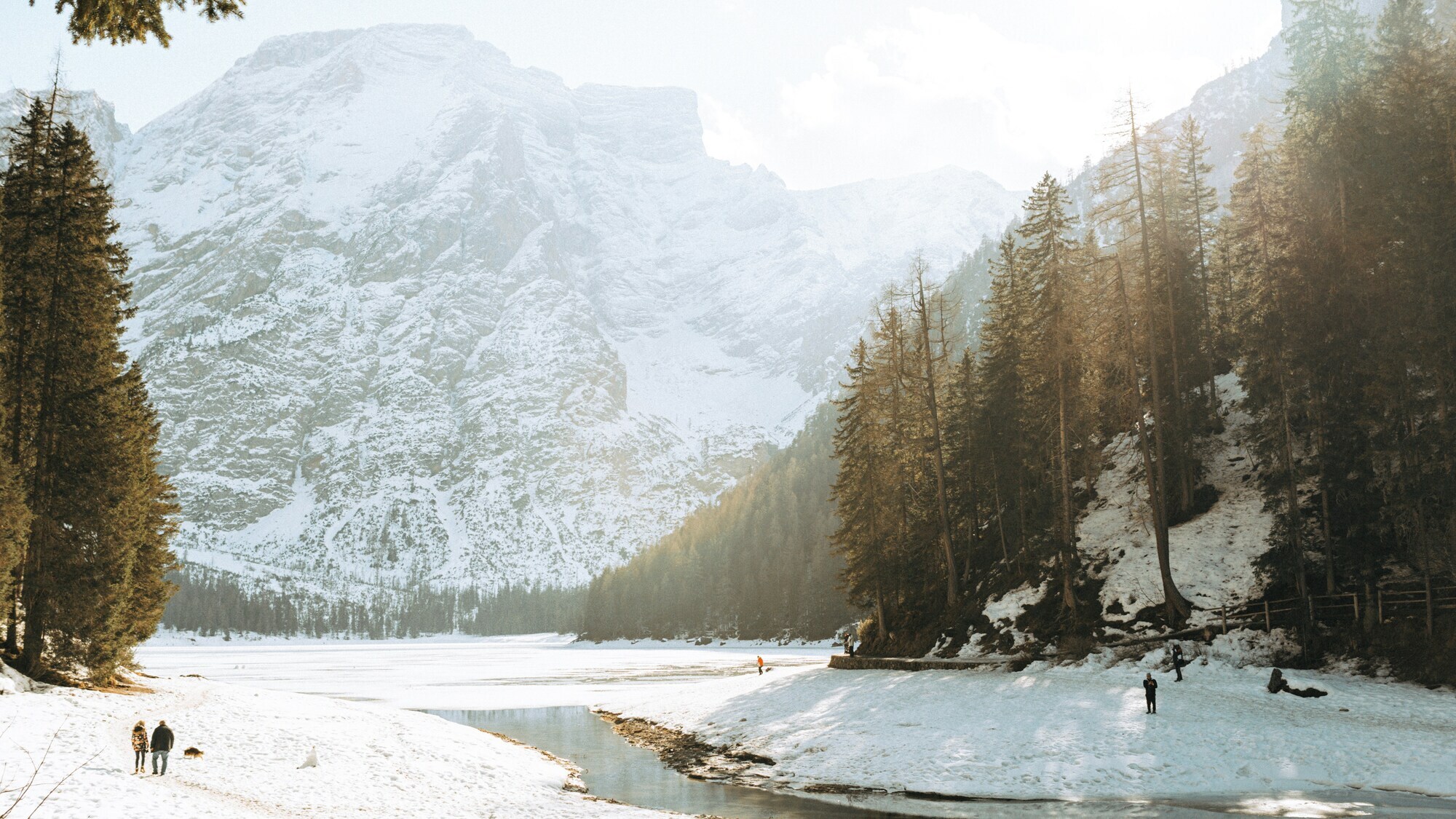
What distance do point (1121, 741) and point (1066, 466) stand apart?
51.3 feet

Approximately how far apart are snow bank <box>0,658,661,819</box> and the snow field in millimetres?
55

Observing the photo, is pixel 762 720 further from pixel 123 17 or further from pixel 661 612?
pixel 661 612

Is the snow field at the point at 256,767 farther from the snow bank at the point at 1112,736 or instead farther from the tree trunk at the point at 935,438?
the tree trunk at the point at 935,438

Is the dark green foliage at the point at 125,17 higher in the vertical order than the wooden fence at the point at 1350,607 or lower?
higher

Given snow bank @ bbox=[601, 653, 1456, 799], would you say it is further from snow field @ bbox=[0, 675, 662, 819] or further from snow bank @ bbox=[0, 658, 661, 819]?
snow bank @ bbox=[0, 658, 661, 819]

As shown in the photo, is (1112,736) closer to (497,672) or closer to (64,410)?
(64,410)

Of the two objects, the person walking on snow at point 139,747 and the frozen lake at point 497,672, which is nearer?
the person walking on snow at point 139,747

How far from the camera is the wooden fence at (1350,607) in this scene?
2767 cm

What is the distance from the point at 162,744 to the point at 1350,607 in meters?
35.3

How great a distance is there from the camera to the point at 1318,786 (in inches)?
829

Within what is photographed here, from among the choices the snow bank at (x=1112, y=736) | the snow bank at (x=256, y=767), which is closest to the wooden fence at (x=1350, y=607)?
the snow bank at (x=1112, y=736)

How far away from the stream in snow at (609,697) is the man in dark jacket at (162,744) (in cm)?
1063

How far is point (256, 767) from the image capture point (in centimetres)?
2352

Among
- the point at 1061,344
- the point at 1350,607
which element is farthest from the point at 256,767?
the point at 1350,607
